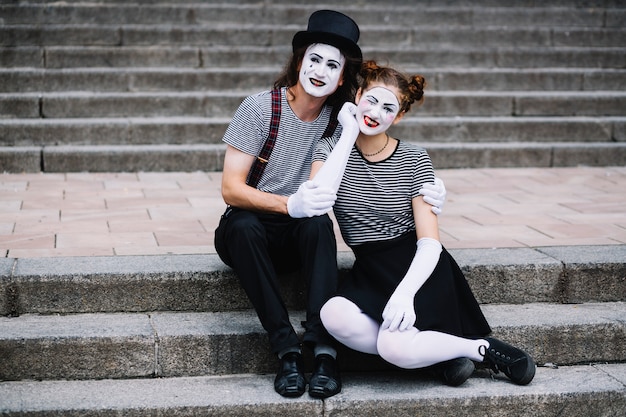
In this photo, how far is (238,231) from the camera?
3801 mm

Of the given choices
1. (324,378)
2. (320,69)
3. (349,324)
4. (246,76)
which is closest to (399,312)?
(349,324)

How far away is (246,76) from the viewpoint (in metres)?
7.96

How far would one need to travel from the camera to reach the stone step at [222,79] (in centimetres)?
764

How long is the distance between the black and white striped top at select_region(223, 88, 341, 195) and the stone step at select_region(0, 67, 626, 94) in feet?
12.8

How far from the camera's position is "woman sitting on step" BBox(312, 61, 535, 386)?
12.1 ft

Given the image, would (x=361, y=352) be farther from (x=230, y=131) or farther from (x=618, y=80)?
(x=618, y=80)

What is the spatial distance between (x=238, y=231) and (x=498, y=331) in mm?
1235

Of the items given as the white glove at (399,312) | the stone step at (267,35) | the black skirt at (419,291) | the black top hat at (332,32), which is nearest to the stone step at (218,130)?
the stone step at (267,35)

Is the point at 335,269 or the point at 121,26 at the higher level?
the point at 121,26

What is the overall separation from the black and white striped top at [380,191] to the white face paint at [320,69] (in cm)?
25

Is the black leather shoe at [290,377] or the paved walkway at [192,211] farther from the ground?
the paved walkway at [192,211]

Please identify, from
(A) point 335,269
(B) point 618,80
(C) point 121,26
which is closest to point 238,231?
(A) point 335,269

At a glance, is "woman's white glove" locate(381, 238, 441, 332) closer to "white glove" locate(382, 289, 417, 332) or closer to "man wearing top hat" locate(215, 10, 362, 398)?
"white glove" locate(382, 289, 417, 332)

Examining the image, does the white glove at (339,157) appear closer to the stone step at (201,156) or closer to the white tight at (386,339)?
the white tight at (386,339)
